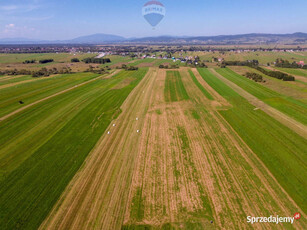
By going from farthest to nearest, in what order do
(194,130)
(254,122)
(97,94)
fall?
(97,94), (254,122), (194,130)

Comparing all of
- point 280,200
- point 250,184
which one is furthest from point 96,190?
point 280,200

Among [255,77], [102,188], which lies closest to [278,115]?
[255,77]

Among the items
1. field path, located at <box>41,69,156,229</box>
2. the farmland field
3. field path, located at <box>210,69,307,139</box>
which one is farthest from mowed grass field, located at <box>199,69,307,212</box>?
field path, located at <box>41,69,156,229</box>

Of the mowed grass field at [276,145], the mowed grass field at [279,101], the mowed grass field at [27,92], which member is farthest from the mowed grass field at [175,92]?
the mowed grass field at [27,92]

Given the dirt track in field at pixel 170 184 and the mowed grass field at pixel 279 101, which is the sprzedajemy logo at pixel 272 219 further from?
the mowed grass field at pixel 279 101

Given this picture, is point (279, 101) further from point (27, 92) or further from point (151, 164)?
point (27, 92)

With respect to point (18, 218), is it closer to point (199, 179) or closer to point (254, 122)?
point (199, 179)

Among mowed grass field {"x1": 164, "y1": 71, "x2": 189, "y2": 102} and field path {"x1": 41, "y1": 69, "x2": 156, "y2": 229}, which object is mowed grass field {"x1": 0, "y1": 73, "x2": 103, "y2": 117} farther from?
mowed grass field {"x1": 164, "y1": 71, "x2": 189, "y2": 102}
